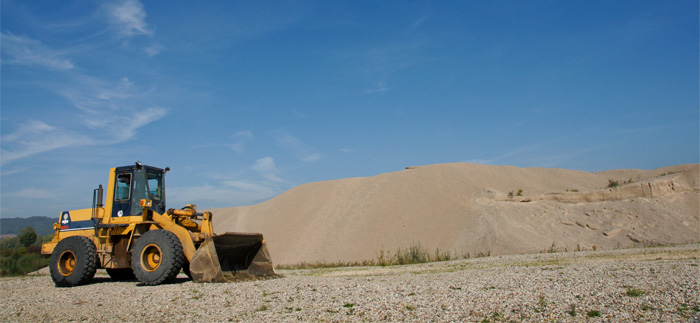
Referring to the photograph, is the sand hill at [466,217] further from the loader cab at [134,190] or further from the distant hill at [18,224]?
the distant hill at [18,224]

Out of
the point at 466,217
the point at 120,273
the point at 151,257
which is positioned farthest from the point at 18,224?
the point at 151,257

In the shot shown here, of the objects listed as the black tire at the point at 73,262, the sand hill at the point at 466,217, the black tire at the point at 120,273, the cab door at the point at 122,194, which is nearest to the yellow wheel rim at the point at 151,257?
the cab door at the point at 122,194

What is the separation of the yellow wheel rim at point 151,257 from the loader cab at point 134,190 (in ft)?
4.34

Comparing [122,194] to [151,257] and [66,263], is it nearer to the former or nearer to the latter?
[66,263]

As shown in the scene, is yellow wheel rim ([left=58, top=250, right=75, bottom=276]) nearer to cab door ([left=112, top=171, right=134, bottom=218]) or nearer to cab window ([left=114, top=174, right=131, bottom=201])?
cab door ([left=112, top=171, right=134, bottom=218])

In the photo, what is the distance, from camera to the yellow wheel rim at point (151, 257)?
1039cm

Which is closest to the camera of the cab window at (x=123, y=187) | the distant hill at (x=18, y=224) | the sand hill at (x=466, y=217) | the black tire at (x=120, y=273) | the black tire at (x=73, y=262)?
the black tire at (x=73, y=262)

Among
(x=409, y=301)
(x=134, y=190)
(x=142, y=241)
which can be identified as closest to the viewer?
(x=409, y=301)

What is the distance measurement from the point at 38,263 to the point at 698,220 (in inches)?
1382

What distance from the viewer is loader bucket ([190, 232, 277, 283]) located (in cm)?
1012

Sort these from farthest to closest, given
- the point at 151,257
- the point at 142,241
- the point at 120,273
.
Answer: the point at 120,273 < the point at 151,257 < the point at 142,241

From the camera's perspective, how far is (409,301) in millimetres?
7250

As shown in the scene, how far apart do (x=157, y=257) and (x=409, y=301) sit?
20.3 ft

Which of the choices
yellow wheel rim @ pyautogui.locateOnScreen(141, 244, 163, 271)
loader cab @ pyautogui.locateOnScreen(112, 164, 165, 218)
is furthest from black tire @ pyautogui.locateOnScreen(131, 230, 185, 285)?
loader cab @ pyautogui.locateOnScreen(112, 164, 165, 218)
